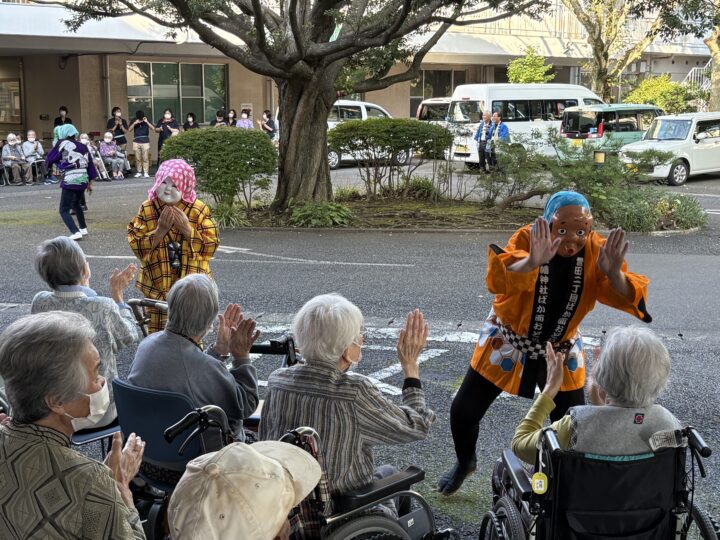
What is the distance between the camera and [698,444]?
9.77 ft

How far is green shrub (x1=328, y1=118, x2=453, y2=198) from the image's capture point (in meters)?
16.8

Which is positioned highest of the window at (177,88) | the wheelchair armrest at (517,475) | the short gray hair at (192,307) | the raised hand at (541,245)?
the window at (177,88)

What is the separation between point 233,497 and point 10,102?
31.0 meters

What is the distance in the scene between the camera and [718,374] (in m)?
6.72

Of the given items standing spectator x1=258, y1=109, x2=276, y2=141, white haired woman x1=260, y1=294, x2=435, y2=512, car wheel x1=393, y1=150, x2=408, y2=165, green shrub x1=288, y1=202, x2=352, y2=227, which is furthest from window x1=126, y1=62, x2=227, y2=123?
white haired woman x1=260, y1=294, x2=435, y2=512

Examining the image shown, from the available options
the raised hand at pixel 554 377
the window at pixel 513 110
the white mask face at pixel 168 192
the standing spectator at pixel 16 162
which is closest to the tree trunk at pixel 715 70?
the window at pixel 513 110

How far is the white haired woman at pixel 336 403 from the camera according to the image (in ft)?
10.8

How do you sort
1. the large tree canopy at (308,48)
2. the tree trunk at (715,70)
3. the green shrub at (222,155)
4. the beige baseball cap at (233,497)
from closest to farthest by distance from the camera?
1. the beige baseball cap at (233,497)
2. the large tree canopy at (308,48)
3. the green shrub at (222,155)
4. the tree trunk at (715,70)

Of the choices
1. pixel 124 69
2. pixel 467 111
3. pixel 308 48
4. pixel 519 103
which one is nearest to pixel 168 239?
pixel 308 48

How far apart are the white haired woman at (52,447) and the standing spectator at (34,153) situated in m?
21.4

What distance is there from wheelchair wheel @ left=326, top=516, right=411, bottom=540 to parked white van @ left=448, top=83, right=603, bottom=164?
916 inches

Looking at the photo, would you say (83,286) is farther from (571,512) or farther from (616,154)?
(616,154)

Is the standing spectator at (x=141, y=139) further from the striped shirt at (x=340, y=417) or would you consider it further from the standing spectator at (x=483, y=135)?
the striped shirt at (x=340, y=417)

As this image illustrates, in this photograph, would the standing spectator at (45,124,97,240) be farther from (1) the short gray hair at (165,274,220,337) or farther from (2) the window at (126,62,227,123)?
(2) the window at (126,62,227,123)
